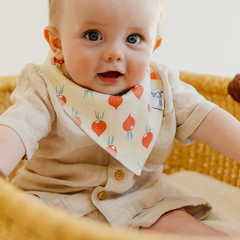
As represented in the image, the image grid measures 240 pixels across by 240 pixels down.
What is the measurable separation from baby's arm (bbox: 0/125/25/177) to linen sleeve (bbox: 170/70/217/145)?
40 cm

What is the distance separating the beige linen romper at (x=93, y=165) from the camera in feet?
2.37

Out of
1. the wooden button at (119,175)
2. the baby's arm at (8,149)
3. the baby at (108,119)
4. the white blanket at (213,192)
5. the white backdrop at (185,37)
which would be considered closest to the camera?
the baby's arm at (8,149)

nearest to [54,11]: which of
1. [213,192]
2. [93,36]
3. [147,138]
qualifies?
[93,36]

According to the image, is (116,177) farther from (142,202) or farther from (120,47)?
(120,47)

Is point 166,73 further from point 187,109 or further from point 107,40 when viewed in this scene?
point 107,40

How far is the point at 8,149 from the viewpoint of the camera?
0.57m

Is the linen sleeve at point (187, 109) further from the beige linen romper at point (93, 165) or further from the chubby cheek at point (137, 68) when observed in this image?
the chubby cheek at point (137, 68)

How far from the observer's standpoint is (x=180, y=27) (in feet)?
5.84

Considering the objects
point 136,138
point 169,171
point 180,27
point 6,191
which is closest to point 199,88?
point 169,171

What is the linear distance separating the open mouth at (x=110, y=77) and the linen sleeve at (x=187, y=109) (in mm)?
205

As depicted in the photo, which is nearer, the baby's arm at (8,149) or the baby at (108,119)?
the baby's arm at (8,149)

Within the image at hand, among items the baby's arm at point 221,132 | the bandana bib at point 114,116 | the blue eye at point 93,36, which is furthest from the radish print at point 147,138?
the blue eye at point 93,36

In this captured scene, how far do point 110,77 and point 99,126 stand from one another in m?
0.11

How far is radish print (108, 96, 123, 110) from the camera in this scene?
0.74m
